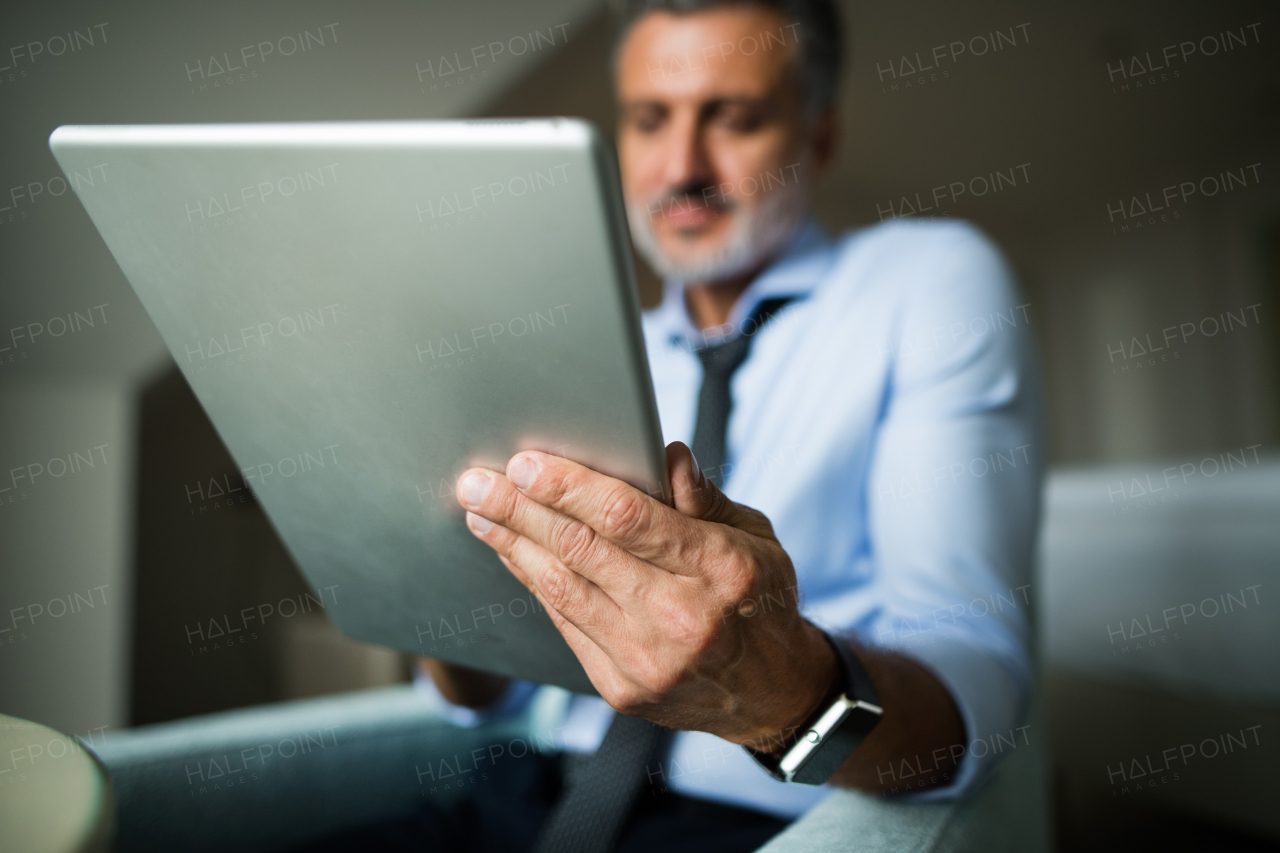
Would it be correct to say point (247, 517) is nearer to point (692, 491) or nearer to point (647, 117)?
point (647, 117)

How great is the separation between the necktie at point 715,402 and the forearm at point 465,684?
1.14 ft

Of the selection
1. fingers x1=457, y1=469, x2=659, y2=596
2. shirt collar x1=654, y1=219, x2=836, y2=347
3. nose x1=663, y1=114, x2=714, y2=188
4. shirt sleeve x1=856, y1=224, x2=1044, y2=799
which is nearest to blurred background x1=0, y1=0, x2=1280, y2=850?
shirt sleeve x1=856, y1=224, x2=1044, y2=799

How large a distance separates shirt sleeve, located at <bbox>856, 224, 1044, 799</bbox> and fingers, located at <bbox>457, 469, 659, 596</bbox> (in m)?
0.24

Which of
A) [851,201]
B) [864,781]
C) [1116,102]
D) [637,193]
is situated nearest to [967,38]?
[1116,102]

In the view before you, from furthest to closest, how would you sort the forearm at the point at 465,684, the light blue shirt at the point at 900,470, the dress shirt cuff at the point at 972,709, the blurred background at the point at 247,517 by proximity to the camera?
the blurred background at the point at 247,517, the forearm at the point at 465,684, the light blue shirt at the point at 900,470, the dress shirt cuff at the point at 972,709

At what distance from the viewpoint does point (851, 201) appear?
5895 millimetres

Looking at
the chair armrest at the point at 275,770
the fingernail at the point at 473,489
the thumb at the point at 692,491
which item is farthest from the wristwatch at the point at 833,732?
the chair armrest at the point at 275,770

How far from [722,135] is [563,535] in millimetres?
863

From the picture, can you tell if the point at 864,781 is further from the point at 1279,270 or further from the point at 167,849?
the point at 1279,270

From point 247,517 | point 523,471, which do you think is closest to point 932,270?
point 523,471

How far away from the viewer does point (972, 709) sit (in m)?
0.56

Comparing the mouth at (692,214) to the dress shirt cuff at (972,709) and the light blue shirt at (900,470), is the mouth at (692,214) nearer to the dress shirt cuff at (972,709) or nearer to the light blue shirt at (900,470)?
the light blue shirt at (900,470)

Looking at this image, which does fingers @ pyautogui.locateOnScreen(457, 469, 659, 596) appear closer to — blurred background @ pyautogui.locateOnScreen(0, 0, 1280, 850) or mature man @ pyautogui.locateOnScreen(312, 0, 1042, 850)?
mature man @ pyautogui.locateOnScreen(312, 0, 1042, 850)

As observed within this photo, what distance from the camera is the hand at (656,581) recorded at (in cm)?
38
